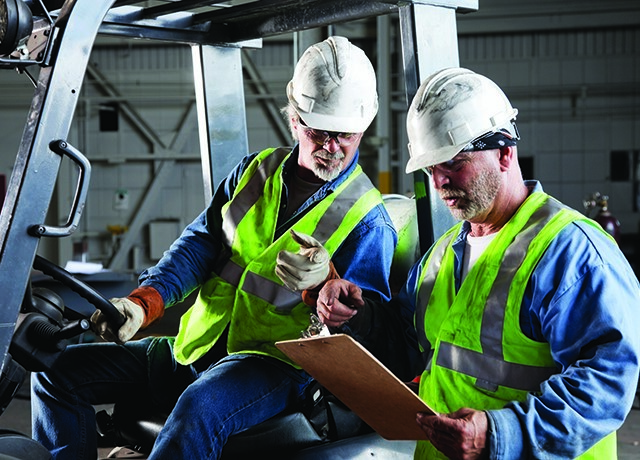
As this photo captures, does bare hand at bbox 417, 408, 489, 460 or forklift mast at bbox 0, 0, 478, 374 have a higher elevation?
forklift mast at bbox 0, 0, 478, 374

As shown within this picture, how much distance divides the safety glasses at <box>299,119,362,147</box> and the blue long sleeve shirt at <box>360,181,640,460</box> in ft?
3.10

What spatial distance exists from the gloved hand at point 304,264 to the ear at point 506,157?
1.82 ft

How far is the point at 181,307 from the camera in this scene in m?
6.51

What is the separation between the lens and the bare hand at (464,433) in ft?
5.65

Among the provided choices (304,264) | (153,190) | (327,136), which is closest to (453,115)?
(304,264)

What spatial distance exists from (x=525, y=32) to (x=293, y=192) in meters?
9.96

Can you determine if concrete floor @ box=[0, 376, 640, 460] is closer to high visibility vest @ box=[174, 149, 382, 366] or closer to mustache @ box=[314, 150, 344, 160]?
high visibility vest @ box=[174, 149, 382, 366]

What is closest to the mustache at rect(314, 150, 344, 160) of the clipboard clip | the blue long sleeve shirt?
the clipboard clip

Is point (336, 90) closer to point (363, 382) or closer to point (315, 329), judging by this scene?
point (315, 329)

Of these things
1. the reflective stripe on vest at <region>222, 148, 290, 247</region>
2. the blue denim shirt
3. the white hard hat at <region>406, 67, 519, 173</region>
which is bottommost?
the blue denim shirt

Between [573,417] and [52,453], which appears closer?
[573,417]

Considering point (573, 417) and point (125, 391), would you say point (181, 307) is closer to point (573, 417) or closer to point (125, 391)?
point (125, 391)

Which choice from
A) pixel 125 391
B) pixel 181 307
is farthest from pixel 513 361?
pixel 181 307

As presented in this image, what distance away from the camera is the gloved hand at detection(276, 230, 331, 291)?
7.64 ft
